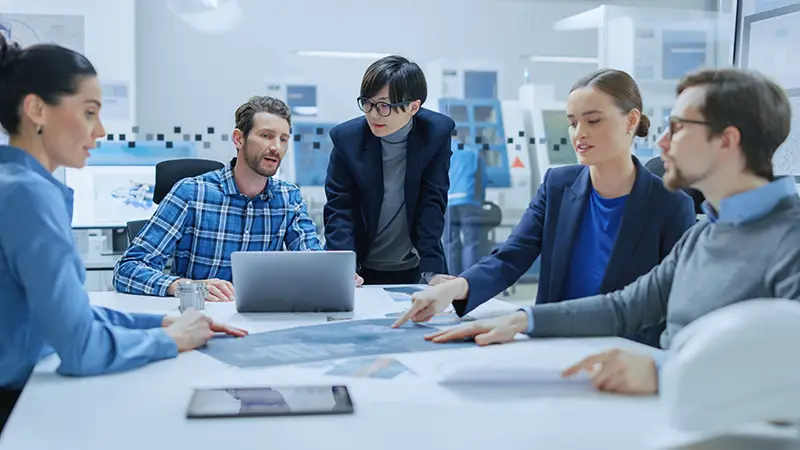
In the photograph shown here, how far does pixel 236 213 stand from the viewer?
272 centimetres

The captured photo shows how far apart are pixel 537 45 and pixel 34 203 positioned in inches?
175

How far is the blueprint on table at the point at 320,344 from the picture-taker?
4.79 feet

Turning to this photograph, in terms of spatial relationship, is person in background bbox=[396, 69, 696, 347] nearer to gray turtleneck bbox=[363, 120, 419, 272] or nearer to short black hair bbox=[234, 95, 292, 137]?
gray turtleneck bbox=[363, 120, 419, 272]

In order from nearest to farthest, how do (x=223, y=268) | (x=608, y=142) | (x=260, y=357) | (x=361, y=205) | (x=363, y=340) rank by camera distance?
(x=260, y=357) < (x=363, y=340) < (x=608, y=142) < (x=223, y=268) < (x=361, y=205)

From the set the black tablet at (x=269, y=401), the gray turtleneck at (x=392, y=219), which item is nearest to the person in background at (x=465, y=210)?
the gray turtleneck at (x=392, y=219)

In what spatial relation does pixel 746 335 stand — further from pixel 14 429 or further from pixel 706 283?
pixel 14 429

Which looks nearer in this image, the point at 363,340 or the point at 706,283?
the point at 706,283

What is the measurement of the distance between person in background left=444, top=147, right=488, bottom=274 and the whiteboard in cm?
186

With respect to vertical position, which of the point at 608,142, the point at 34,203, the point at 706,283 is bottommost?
the point at 706,283

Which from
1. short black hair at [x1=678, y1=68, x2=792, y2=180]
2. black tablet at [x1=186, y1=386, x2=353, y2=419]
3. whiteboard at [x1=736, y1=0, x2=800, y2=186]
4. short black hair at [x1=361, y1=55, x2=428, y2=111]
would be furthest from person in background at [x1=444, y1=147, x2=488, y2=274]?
black tablet at [x1=186, y1=386, x2=353, y2=419]

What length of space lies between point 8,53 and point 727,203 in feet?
4.34

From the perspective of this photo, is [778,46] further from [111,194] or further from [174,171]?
[111,194]

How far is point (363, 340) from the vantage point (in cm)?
162

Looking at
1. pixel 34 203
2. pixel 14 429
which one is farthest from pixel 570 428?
pixel 34 203
